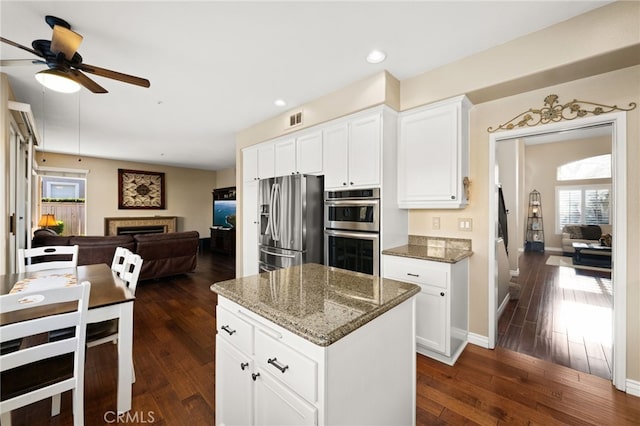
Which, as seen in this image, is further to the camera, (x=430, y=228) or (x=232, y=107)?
(x=232, y=107)

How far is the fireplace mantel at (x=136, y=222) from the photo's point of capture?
7148 millimetres

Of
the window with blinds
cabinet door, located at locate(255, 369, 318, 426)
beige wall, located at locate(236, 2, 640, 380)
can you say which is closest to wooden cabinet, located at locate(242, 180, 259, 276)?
beige wall, located at locate(236, 2, 640, 380)

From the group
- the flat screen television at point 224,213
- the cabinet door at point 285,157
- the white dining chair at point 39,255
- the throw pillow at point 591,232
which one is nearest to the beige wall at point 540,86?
the cabinet door at point 285,157

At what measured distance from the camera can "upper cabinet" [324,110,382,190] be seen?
2703 mm

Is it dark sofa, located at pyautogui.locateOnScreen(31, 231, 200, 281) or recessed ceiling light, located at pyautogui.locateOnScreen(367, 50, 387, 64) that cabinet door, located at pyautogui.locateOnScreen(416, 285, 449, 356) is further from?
dark sofa, located at pyautogui.locateOnScreen(31, 231, 200, 281)

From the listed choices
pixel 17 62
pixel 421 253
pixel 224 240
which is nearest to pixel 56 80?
pixel 17 62

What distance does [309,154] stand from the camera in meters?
3.36

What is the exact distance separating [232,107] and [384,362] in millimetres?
3465

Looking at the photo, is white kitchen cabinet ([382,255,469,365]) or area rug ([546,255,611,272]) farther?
area rug ([546,255,611,272])

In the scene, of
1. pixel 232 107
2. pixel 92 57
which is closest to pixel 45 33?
pixel 92 57

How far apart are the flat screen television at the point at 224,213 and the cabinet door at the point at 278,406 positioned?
7.31 metres

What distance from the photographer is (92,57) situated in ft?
7.72

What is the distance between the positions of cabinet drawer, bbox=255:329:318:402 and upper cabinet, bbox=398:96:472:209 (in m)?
2.13

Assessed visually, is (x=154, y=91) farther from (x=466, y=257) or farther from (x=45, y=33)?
(x=466, y=257)
